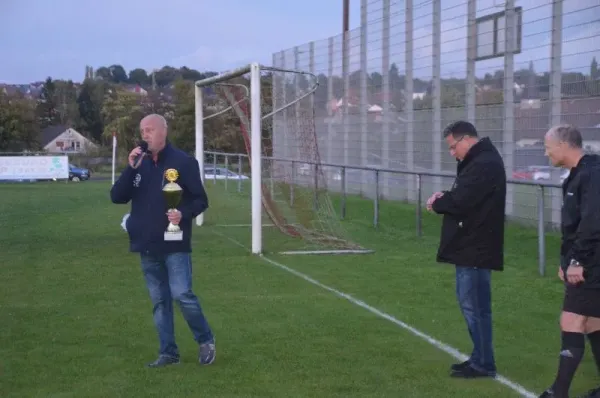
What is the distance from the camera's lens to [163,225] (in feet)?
22.3

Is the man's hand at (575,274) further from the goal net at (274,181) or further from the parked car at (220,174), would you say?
the parked car at (220,174)

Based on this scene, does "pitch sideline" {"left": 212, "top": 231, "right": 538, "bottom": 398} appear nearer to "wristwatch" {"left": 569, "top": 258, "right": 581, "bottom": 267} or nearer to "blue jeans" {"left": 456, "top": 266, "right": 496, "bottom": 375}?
"blue jeans" {"left": 456, "top": 266, "right": 496, "bottom": 375}

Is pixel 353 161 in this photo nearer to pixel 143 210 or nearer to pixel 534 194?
pixel 534 194

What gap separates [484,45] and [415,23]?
392 centimetres

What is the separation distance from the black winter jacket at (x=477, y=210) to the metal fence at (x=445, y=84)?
8.84 meters

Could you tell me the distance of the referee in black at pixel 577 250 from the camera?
5.51m

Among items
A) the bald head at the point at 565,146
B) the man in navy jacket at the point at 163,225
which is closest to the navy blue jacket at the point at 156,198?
the man in navy jacket at the point at 163,225

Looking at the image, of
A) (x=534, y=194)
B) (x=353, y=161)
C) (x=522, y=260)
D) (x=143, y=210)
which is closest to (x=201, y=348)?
(x=143, y=210)

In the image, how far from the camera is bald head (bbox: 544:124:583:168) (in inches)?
227

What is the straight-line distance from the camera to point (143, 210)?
6.91 metres

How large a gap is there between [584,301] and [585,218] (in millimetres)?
494

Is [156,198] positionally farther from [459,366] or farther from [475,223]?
[459,366]

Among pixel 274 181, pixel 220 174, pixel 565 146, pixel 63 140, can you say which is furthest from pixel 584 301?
pixel 63 140

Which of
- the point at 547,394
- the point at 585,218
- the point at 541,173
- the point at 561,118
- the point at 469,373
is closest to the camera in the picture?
the point at 585,218
